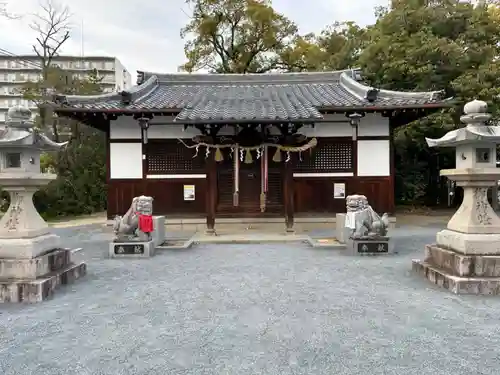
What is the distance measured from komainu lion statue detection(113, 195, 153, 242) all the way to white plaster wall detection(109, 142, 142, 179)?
13.5 feet

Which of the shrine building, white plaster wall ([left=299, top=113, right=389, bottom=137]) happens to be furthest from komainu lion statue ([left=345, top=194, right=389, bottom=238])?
white plaster wall ([left=299, top=113, right=389, bottom=137])

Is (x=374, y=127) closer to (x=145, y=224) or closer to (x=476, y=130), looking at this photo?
(x=476, y=130)

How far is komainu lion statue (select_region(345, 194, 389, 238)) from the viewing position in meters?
8.60

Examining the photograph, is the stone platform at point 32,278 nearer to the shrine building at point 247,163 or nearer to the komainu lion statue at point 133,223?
the komainu lion statue at point 133,223

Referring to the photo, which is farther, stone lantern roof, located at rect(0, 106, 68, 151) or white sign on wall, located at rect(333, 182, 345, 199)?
white sign on wall, located at rect(333, 182, 345, 199)

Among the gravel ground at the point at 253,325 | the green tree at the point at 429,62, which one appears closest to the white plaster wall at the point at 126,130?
the gravel ground at the point at 253,325

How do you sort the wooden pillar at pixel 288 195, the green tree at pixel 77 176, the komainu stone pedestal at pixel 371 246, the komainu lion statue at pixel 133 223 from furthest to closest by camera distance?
the green tree at pixel 77 176, the wooden pillar at pixel 288 195, the komainu lion statue at pixel 133 223, the komainu stone pedestal at pixel 371 246

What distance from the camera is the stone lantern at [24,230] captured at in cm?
553

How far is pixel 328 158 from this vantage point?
12781 mm

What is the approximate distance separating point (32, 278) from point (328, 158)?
9615mm

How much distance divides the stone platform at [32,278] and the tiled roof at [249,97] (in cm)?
541

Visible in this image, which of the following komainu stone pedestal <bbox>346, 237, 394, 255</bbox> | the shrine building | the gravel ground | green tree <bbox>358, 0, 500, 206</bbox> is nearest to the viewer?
the gravel ground

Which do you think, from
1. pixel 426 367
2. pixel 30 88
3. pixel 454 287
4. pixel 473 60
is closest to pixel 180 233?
pixel 454 287

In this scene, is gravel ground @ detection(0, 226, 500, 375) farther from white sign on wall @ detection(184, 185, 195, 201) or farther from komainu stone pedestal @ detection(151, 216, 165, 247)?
white sign on wall @ detection(184, 185, 195, 201)
